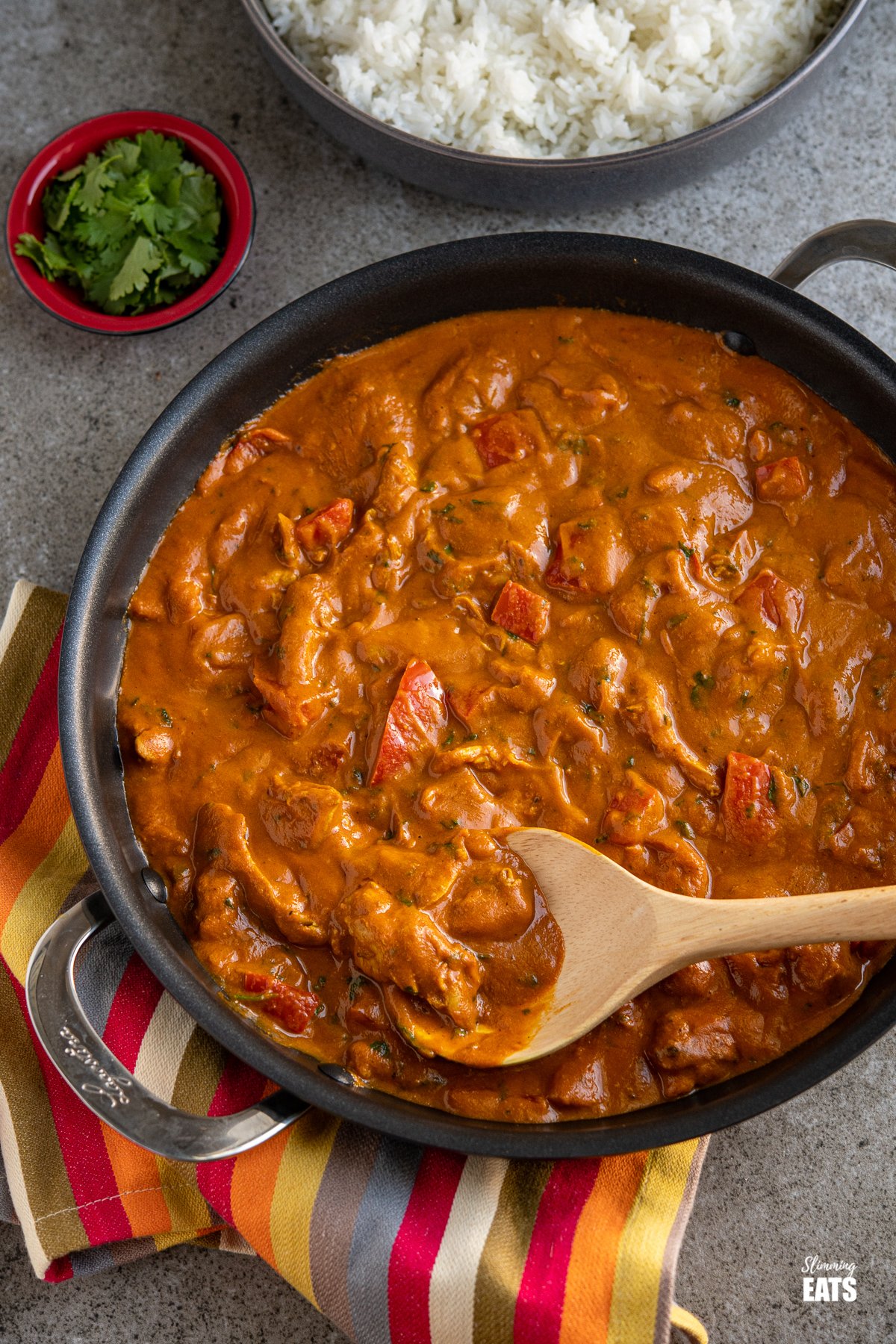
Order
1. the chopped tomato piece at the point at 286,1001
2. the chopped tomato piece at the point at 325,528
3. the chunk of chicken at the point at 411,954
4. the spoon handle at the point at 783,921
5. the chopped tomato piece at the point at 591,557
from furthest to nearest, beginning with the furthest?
the chopped tomato piece at the point at 325,528, the chopped tomato piece at the point at 591,557, the chopped tomato piece at the point at 286,1001, the chunk of chicken at the point at 411,954, the spoon handle at the point at 783,921

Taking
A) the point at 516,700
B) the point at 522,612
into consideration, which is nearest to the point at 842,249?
the point at 522,612

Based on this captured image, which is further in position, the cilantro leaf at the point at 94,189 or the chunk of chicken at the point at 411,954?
the cilantro leaf at the point at 94,189

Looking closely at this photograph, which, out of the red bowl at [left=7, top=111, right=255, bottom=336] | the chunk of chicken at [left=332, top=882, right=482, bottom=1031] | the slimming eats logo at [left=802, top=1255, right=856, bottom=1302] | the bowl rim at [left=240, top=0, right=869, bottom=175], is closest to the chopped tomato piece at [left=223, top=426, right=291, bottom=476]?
the red bowl at [left=7, top=111, right=255, bottom=336]

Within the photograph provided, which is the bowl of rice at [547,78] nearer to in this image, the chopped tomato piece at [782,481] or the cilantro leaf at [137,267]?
the cilantro leaf at [137,267]

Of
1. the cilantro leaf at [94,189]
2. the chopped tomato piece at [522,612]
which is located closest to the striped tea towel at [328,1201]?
the chopped tomato piece at [522,612]

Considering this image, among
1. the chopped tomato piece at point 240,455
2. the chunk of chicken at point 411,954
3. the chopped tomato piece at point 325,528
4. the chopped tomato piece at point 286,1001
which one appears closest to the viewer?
the chunk of chicken at point 411,954
